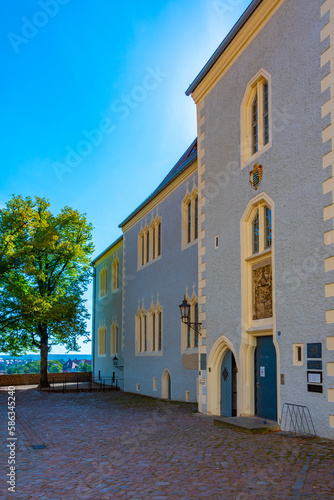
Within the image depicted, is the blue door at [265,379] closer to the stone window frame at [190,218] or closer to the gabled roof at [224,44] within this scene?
the stone window frame at [190,218]

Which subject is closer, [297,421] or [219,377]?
[297,421]

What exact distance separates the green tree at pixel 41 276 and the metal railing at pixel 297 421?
A: 71.7ft

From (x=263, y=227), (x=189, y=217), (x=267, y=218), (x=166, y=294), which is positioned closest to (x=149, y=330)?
(x=166, y=294)

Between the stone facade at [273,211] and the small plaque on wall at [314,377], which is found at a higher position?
the stone facade at [273,211]

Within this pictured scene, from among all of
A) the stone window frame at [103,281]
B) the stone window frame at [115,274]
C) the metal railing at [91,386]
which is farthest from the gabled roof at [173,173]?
→ the metal railing at [91,386]

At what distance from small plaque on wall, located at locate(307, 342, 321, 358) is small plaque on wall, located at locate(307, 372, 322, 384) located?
34cm

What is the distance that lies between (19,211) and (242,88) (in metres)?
21.7

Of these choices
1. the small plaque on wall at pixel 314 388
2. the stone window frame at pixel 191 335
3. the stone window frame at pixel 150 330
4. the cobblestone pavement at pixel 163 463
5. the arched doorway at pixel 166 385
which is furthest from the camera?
the stone window frame at pixel 150 330

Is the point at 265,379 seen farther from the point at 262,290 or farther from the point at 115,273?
the point at 115,273

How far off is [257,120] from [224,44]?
2.98 meters

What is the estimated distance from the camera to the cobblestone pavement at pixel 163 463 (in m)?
6.88

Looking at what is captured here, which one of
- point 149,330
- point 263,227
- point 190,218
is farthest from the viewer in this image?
point 149,330

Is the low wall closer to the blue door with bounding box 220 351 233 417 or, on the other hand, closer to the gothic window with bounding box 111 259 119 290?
the gothic window with bounding box 111 259 119 290

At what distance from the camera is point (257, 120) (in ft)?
45.4
